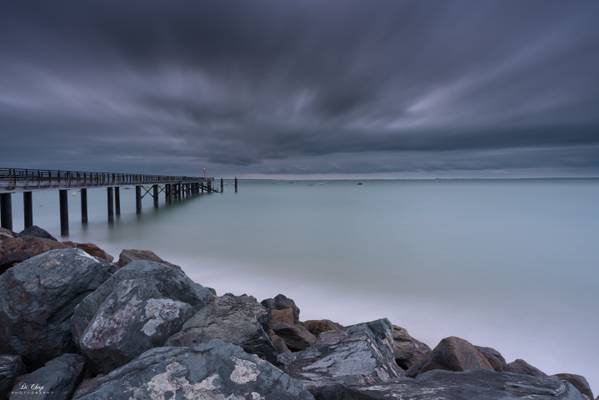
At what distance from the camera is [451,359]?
11.9 ft

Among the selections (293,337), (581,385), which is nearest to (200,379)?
(293,337)

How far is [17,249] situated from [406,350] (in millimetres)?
7291

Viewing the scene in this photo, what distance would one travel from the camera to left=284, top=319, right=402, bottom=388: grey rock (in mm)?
3101

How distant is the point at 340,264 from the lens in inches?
531

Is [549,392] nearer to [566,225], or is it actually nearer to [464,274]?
[464,274]

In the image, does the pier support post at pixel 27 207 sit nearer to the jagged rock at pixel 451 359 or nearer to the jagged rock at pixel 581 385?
the jagged rock at pixel 451 359

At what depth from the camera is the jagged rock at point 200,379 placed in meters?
1.99

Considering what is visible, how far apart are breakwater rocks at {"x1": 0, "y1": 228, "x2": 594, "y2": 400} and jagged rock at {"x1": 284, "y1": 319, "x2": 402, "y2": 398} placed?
1 cm

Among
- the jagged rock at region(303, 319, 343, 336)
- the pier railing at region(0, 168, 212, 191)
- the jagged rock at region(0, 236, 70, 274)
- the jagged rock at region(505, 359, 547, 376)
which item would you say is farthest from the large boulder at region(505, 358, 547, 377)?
the pier railing at region(0, 168, 212, 191)

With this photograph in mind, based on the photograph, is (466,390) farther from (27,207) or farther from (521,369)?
(27,207)

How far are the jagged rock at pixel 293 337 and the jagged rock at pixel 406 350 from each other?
1.37 metres

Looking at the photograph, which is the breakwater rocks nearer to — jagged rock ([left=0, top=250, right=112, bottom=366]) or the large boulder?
jagged rock ([left=0, top=250, right=112, bottom=366])

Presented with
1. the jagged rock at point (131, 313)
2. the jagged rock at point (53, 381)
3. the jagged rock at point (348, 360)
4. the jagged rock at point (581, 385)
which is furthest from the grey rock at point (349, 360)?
the jagged rock at point (581, 385)

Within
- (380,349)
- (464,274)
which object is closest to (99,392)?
(380,349)
